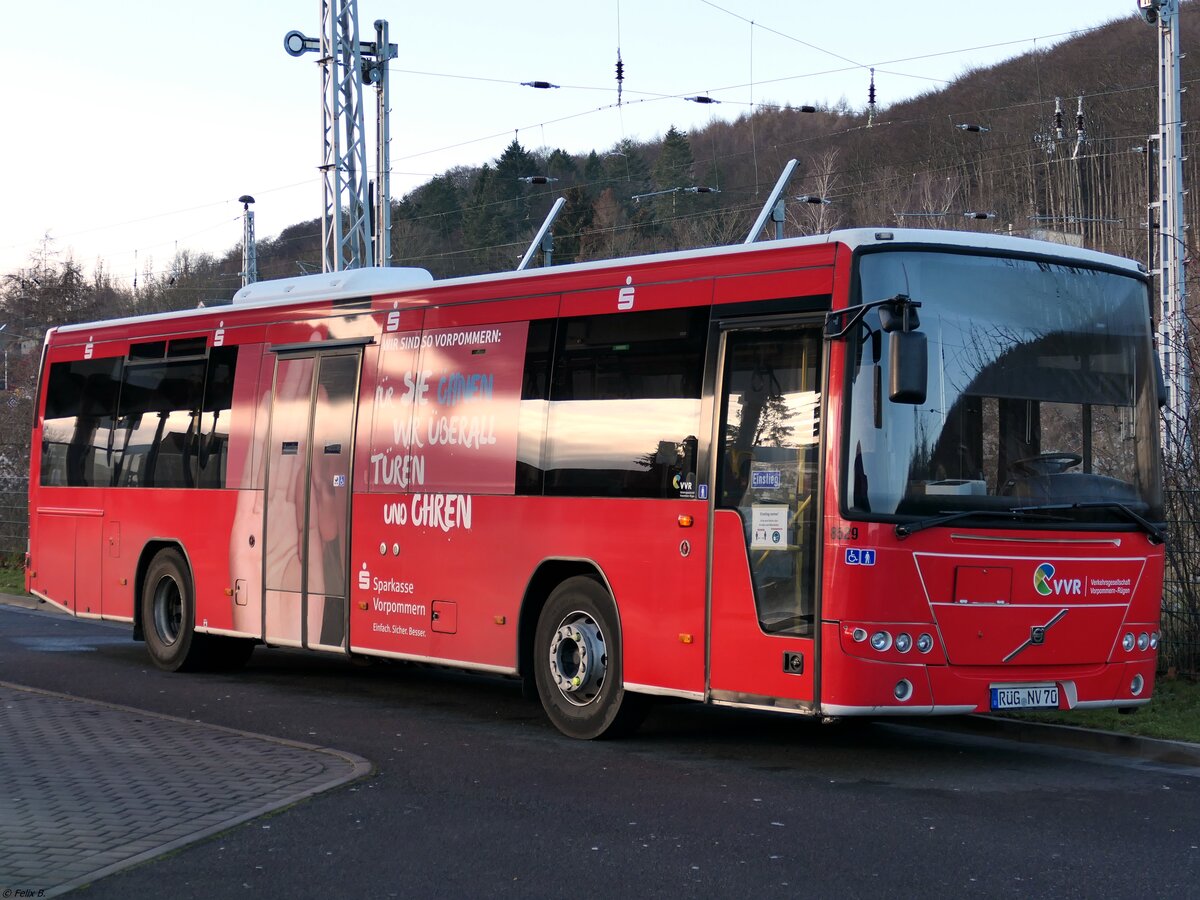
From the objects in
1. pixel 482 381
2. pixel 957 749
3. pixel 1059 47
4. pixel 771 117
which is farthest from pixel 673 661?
pixel 771 117

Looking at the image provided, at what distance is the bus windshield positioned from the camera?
9.45 m

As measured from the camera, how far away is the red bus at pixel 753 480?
31.1 ft

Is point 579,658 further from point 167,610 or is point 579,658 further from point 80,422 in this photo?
point 80,422

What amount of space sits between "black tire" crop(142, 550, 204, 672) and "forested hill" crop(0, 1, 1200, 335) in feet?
138

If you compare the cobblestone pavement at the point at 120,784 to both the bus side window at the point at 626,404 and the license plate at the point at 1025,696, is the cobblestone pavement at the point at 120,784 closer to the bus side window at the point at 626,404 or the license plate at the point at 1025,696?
the bus side window at the point at 626,404

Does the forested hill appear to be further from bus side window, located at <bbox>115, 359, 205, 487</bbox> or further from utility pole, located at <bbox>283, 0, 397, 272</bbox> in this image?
bus side window, located at <bbox>115, 359, 205, 487</bbox>

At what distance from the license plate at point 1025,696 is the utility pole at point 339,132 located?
15.2m

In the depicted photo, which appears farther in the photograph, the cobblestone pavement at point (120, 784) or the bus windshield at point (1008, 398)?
the bus windshield at point (1008, 398)

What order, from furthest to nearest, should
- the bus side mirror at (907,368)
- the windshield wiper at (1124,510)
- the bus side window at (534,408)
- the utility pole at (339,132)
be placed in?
the utility pole at (339,132), the bus side window at (534,408), the windshield wiper at (1124,510), the bus side mirror at (907,368)

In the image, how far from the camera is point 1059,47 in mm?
80000

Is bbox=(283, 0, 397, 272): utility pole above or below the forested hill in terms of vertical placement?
below

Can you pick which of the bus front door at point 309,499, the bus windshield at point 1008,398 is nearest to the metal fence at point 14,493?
the bus front door at point 309,499

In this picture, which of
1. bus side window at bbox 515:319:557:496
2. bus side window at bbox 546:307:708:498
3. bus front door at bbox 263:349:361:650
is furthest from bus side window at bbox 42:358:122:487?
bus side window at bbox 546:307:708:498

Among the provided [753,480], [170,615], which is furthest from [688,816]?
[170,615]
